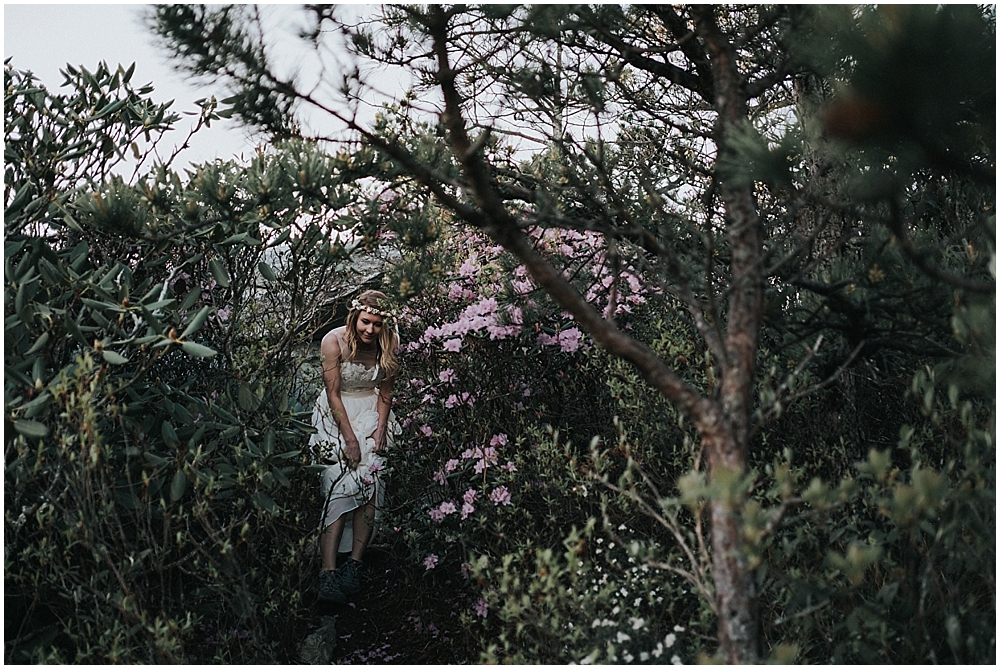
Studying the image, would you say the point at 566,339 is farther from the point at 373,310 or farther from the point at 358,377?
the point at 358,377

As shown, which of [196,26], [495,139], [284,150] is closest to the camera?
[196,26]

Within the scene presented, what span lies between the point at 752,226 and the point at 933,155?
40 centimetres

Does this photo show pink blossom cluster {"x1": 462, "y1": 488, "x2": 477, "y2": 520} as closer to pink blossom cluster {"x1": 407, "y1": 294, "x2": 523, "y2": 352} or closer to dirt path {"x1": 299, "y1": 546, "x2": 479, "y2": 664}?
dirt path {"x1": 299, "y1": 546, "x2": 479, "y2": 664}

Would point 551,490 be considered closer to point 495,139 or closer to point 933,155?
point 495,139

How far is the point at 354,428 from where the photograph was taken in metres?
3.59

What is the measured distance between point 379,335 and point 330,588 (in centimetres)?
124

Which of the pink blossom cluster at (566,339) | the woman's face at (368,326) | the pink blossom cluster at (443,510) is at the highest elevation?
the woman's face at (368,326)

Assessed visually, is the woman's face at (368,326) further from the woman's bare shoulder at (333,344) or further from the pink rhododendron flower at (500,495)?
the pink rhododendron flower at (500,495)

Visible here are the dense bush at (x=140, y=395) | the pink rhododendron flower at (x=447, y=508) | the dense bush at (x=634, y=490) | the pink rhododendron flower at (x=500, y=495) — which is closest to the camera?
the dense bush at (x=634, y=490)

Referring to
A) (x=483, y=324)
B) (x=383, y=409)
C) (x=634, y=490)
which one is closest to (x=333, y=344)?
(x=383, y=409)

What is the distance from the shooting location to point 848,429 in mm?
2740

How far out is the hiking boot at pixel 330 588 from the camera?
→ 308cm

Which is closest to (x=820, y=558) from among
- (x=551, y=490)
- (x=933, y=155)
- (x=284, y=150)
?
(x=551, y=490)

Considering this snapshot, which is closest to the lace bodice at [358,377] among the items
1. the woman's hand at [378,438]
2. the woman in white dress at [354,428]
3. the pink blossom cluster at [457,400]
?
the woman in white dress at [354,428]
